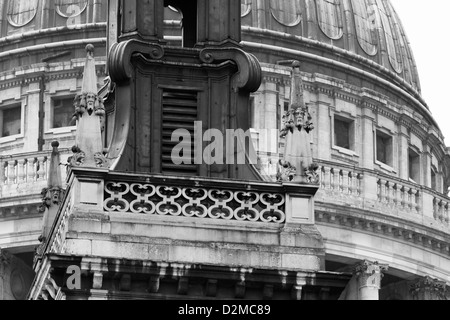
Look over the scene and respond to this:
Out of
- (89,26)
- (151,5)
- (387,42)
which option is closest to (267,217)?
(151,5)

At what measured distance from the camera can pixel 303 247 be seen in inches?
1569

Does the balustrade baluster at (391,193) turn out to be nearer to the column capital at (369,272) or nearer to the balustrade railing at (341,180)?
the balustrade railing at (341,180)

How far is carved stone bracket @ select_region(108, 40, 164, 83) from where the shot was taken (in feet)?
138

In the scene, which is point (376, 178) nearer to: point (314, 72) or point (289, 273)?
point (314, 72)

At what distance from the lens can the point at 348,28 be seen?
98562 millimetres

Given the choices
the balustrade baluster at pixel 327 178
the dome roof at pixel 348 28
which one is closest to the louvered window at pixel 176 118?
the balustrade baluster at pixel 327 178

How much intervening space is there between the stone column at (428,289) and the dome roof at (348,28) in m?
9.28

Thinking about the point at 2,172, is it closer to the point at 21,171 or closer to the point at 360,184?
the point at 21,171

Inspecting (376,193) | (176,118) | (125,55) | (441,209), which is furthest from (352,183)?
(125,55)

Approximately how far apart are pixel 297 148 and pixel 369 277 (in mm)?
49199

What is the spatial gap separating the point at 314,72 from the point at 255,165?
54058 millimetres

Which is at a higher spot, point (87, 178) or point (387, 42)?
point (387, 42)

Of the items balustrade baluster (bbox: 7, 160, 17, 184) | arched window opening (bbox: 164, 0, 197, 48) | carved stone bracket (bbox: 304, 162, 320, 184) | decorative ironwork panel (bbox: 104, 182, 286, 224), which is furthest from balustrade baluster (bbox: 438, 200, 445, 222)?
decorative ironwork panel (bbox: 104, 182, 286, 224)

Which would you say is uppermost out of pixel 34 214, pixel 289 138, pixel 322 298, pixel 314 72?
pixel 314 72
